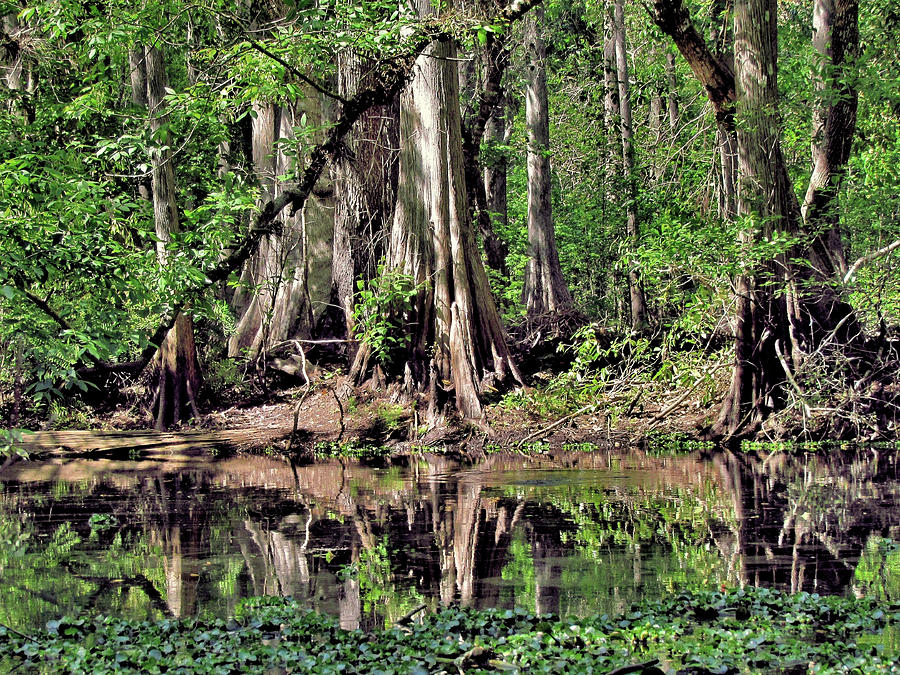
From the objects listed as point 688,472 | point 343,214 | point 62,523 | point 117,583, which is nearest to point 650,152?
→ point 343,214

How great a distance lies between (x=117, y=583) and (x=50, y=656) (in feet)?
5.41

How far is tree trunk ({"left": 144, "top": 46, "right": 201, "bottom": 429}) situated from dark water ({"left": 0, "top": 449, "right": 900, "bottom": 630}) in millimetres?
4192

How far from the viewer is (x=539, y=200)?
79.2 feet

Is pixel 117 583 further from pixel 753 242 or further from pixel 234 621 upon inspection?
pixel 753 242

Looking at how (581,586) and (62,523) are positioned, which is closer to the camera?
(581,586)

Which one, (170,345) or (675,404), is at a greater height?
(170,345)

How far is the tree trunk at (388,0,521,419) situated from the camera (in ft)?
48.5

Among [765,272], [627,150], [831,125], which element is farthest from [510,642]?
[627,150]

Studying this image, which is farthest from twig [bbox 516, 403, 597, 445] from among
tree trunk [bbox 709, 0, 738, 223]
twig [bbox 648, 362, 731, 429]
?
tree trunk [bbox 709, 0, 738, 223]

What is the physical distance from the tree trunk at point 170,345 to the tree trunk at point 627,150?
28.9ft

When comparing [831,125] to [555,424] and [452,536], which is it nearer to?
[555,424]

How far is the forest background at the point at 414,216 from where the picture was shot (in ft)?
39.4

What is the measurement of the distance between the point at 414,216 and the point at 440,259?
2.61 ft

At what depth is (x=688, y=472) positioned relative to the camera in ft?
36.4
